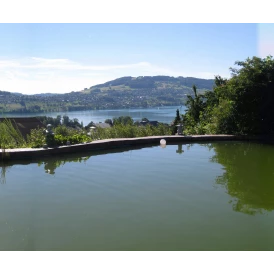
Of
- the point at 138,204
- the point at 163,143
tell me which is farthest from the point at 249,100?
the point at 138,204

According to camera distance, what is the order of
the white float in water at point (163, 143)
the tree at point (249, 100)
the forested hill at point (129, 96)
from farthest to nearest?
the forested hill at point (129, 96) < the tree at point (249, 100) < the white float in water at point (163, 143)

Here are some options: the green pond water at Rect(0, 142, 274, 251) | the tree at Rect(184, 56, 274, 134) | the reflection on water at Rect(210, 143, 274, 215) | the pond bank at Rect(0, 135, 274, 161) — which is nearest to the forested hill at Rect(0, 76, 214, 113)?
the pond bank at Rect(0, 135, 274, 161)

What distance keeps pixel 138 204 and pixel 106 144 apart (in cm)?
416

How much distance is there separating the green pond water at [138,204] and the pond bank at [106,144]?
0.86 ft

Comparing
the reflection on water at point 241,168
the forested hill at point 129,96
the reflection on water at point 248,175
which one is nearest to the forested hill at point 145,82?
the forested hill at point 129,96

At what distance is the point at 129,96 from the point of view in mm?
86312

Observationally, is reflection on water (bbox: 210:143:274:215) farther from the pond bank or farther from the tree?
the tree

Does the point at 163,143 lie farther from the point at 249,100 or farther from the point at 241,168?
the point at 249,100

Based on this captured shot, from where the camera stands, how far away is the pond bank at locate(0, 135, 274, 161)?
652 cm

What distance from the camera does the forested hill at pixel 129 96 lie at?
4767 cm

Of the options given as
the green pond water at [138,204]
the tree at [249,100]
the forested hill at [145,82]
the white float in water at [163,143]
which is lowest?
the green pond water at [138,204]

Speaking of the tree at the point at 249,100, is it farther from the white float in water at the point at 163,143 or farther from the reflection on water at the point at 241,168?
the white float in water at the point at 163,143
